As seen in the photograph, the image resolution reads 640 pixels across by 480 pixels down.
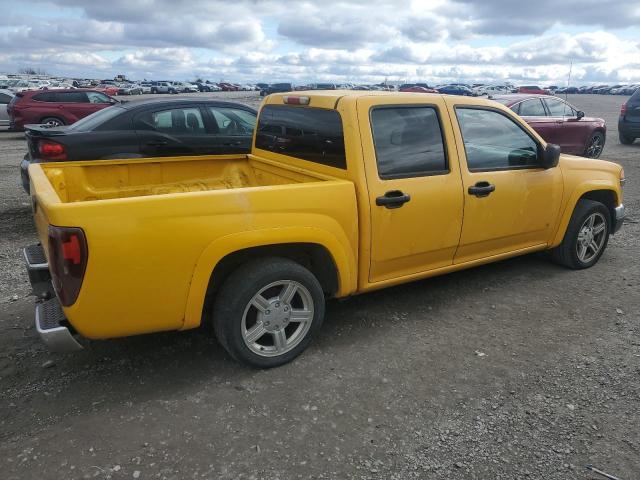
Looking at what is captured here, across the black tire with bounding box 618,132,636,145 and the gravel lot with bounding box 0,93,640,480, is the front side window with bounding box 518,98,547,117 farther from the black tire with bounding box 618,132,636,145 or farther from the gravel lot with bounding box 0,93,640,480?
the gravel lot with bounding box 0,93,640,480

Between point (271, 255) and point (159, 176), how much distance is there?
174cm

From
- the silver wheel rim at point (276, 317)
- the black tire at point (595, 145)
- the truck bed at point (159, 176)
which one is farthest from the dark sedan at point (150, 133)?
the black tire at point (595, 145)

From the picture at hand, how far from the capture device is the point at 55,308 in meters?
2.99

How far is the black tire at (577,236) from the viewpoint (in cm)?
493

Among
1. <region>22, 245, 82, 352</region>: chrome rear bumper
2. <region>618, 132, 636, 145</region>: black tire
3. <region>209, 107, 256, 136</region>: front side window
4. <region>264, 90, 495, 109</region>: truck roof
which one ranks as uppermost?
<region>264, 90, 495, 109</region>: truck roof

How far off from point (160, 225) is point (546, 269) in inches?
154

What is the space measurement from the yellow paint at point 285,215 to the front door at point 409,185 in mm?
11

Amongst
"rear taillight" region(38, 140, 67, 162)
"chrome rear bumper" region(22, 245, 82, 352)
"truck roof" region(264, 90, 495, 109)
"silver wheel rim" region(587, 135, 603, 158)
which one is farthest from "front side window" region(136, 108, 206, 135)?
"silver wheel rim" region(587, 135, 603, 158)

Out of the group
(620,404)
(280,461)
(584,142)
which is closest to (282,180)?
(280,461)

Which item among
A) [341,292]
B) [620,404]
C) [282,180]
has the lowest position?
[620,404]

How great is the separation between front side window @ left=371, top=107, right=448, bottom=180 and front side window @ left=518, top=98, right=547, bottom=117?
8016 mm

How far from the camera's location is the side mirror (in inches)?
173

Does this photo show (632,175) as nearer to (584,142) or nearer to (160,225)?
(584,142)

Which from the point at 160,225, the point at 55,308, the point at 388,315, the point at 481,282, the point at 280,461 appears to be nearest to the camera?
the point at 280,461
